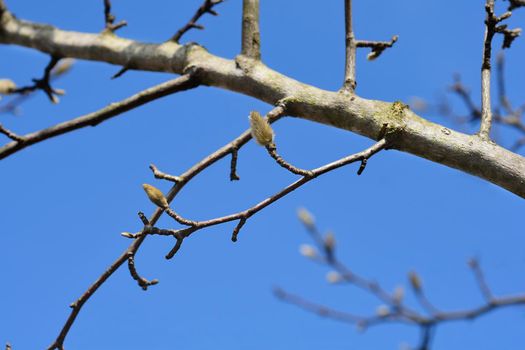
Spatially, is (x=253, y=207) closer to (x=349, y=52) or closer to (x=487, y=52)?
(x=349, y=52)

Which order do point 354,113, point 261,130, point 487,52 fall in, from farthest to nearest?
point 487,52, point 354,113, point 261,130

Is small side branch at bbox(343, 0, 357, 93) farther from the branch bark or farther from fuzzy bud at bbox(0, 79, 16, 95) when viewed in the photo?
fuzzy bud at bbox(0, 79, 16, 95)

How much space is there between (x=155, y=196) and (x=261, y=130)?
0.40m

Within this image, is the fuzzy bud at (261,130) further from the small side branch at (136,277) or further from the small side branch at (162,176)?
the small side branch at (136,277)

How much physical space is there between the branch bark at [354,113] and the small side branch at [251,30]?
0.07 m

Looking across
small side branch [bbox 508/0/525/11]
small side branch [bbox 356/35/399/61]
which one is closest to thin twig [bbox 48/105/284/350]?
small side branch [bbox 356/35/399/61]

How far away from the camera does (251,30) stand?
2.54m

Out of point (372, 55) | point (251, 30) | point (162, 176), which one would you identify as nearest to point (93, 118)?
point (162, 176)

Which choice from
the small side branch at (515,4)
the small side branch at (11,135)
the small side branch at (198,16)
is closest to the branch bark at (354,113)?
the small side branch at (198,16)

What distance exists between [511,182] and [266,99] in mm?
910

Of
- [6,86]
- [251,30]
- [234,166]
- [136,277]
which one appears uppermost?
[6,86]

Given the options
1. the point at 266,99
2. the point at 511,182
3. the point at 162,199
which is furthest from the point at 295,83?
the point at 511,182

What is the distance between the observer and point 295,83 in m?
2.27

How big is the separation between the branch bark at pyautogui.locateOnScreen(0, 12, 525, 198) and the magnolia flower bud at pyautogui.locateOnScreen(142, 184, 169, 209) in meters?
0.55
